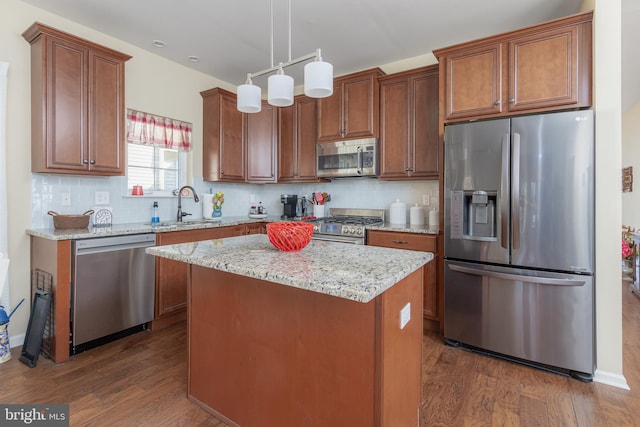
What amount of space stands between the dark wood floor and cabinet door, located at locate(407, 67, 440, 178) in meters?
1.67

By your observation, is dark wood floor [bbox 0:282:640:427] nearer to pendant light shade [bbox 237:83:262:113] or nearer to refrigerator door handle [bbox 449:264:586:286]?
refrigerator door handle [bbox 449:264:586:286]

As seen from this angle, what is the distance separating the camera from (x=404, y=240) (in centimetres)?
304

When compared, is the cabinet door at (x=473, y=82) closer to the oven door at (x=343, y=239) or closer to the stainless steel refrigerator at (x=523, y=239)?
the stainless steel refrigerator at (x=523, y=239)

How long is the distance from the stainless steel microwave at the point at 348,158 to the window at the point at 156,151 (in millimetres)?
1590

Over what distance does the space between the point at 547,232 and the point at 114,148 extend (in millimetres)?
3506

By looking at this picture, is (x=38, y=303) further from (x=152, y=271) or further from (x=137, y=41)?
(x=137, y=41)

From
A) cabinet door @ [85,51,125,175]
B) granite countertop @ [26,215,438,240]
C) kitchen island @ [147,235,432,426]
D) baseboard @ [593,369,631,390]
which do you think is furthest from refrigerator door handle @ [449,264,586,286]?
cabinet door @ [85,51,125,175]

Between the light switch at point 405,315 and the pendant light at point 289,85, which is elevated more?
the pendant light at point 289,85

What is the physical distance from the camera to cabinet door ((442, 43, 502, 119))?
8.37 feet

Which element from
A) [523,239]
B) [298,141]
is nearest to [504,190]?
[523,239]

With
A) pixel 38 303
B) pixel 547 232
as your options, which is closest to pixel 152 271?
pixel 38 303

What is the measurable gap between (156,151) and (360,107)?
7.53 feet

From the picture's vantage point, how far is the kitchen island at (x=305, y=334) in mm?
1242

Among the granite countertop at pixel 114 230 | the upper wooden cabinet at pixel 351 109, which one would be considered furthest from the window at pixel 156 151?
the upper wooden cabinet at pixel 351 109
